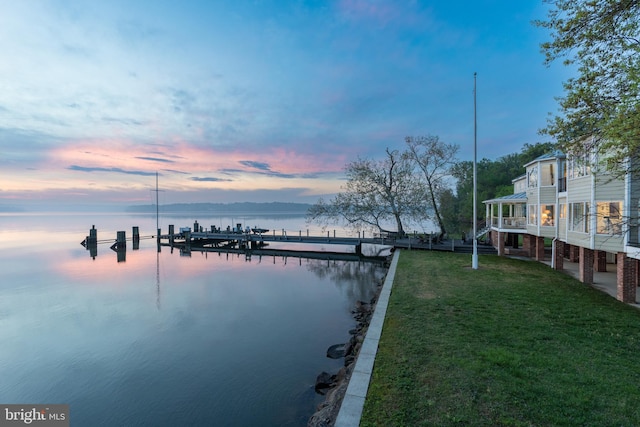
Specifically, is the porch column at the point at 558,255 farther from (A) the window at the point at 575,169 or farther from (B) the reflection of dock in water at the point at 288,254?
(B) the reflection of dock in water at the point at 288,254

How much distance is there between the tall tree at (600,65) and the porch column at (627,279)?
6894 millimetres

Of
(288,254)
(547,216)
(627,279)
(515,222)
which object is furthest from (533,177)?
(288,254)

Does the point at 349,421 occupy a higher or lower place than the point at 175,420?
higher

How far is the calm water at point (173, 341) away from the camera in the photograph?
7.45m

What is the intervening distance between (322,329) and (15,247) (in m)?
41.2

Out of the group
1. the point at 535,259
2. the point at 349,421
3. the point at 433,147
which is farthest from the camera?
the point at 433,147

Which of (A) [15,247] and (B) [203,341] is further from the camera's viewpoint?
(A) [15,247]

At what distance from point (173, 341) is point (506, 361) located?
34.6ft

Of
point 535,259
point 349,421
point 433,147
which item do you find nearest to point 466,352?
point 349,421

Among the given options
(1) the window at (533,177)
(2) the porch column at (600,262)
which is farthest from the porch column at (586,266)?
(1) the window at (533,177)

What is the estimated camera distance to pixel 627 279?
36.1ft

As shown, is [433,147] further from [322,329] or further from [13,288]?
[13,288]

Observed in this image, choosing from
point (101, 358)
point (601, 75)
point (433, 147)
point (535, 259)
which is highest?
point (433, 147)

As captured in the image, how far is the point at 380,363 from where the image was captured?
591cm
